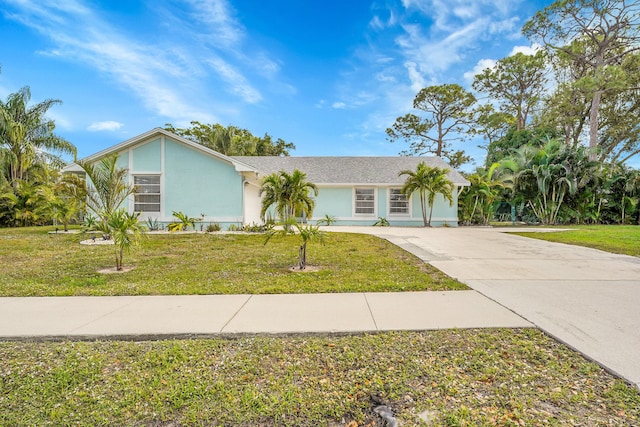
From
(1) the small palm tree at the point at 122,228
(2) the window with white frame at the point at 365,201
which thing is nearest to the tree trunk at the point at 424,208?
(2) the window with white frame at the point at 365,201

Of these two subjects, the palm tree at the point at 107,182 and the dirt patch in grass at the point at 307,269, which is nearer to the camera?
the dirt patch in grass at the point at 307,269

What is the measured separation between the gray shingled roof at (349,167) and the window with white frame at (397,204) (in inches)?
32.1

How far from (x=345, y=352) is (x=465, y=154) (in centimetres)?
3324

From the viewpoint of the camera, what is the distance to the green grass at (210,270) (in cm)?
483

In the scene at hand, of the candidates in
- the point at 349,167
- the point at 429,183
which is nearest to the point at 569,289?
the point at 429,183

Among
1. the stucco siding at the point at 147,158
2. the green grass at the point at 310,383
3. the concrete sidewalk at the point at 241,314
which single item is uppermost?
the stucco siding at the point at 147,158

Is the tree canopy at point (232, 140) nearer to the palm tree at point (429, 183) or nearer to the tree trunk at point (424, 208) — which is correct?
the palm tree at point (429, 183)

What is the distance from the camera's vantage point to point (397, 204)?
18766 millimetres

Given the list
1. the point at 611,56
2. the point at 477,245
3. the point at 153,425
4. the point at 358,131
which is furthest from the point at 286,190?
the point at 611,56

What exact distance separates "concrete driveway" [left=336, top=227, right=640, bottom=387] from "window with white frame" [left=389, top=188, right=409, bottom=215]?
9.84 metres

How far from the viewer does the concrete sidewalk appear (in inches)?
127

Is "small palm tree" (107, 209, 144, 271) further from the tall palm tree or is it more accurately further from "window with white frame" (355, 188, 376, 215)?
the tall palm tree

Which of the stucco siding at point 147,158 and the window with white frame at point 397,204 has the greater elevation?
the stucco siding at point 147,158

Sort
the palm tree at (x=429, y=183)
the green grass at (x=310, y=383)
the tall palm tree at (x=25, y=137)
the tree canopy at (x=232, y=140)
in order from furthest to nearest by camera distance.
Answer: the tree canopy at (x=232, y=140) < the tall palm tree at (x=25, y=137) < the palm tree at (x=429, y=183) < the green grass at (x=310, y=383)
